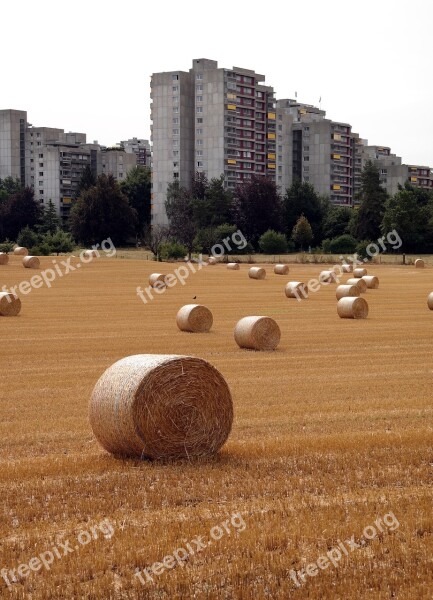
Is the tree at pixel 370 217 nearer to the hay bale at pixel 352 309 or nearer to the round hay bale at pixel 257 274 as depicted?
the round hay bale at pixel 257 274

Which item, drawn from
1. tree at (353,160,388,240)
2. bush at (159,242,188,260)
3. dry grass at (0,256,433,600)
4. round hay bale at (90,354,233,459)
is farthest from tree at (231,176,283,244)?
round hay bale at (90,354,233,459)

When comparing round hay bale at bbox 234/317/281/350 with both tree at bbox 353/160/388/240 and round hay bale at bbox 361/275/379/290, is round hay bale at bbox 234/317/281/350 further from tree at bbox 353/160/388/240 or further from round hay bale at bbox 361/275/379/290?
tree at bbox 353/160/388/240

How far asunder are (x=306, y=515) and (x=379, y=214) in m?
101

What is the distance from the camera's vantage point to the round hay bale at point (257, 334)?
1069 inches

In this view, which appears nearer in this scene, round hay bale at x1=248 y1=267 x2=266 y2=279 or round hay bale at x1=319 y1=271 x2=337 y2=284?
round hay bale at x1=319 y1=271 x2=337 y2=284

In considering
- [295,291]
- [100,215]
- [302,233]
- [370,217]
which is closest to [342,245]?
[302,233]

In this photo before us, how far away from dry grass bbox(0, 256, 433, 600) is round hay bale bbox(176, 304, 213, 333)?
5652 millimetres

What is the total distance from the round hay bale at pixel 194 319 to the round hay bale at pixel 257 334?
4614 mm

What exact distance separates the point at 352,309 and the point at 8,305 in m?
14.1

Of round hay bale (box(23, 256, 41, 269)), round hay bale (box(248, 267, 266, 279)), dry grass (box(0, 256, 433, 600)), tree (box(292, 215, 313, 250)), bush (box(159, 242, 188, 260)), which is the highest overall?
tree (box(292, 215, 313, 250))

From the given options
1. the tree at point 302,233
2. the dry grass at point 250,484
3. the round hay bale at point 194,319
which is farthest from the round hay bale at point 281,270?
the dry grass at point 250,484

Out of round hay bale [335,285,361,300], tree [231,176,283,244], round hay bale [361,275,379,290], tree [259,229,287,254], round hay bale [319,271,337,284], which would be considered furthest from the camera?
tree [231,176,283,244]

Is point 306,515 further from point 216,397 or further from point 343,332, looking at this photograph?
point 343,332

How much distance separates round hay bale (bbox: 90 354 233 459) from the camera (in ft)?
38.9
